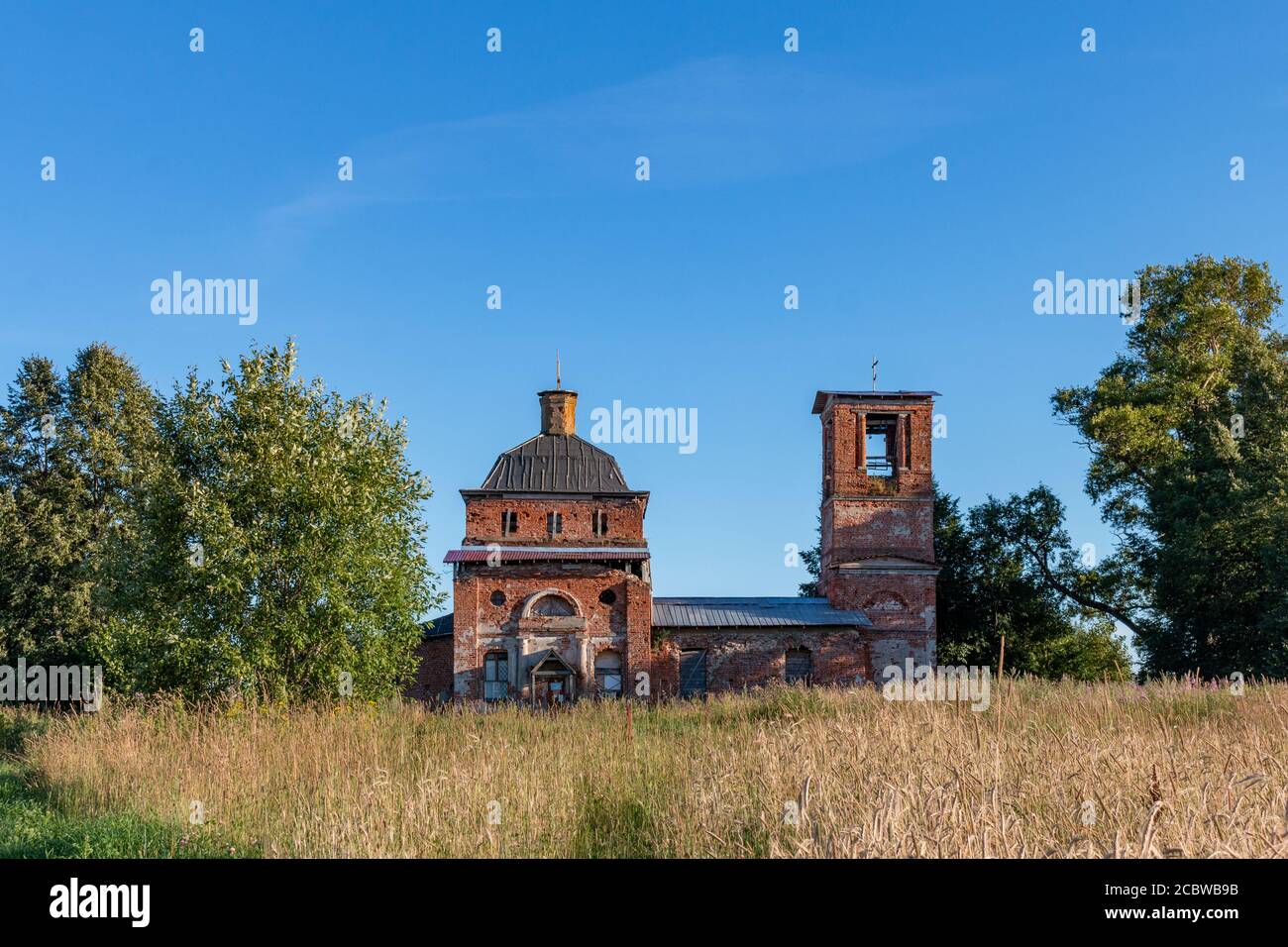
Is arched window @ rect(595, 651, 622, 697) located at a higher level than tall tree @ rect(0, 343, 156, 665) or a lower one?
lower

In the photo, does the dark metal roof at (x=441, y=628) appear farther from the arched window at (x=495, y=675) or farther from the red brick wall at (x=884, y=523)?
the red brick wall at (x=884, y=523)

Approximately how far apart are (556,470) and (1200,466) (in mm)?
18720

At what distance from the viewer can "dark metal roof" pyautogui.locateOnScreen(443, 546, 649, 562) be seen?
3016 centimetres

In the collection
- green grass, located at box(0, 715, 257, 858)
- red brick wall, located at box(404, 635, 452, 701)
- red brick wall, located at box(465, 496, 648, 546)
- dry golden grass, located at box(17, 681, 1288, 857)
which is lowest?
red brick wall, located at box(404, 635, 452, 701)

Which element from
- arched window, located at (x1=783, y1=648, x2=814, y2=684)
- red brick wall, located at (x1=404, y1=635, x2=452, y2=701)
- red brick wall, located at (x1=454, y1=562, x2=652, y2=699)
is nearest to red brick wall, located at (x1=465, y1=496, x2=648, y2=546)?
red brick wall, located at (x1=454, y1=562, x2=652, y2=699)

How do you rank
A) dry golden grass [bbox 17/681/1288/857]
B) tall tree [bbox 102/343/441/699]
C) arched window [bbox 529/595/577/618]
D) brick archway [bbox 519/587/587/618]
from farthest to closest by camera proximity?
arched window [bbox 529/595/577/618] < brick archway [bbox 519/587/587/618] < tall tree [bbox 102/343/441/699] < dry golden grass [bbox 17/681/1288/857]

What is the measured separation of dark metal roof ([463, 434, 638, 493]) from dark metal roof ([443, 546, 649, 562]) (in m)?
2.05

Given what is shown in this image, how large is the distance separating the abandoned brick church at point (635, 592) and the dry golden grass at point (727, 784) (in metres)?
15.9

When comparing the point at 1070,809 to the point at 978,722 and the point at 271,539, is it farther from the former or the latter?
the point at 271,539

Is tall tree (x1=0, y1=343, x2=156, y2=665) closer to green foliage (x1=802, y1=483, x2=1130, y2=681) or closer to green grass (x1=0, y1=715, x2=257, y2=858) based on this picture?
green grass (x1=0, y1=715, x2=257, y2=858)

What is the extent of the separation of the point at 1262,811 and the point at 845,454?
27.5 metres

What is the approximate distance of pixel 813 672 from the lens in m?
31.1

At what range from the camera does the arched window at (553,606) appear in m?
30.0
